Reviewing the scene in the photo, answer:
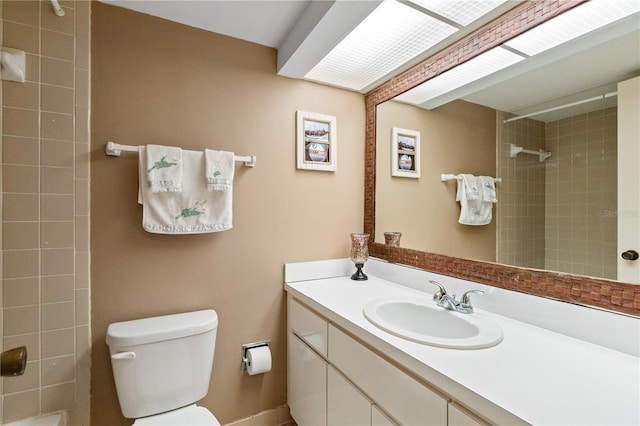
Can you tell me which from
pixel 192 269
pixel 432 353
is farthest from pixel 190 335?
pixel 432 353

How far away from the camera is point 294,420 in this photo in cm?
171

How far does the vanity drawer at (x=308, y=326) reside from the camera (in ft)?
4.45

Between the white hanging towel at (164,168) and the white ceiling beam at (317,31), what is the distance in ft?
2.51

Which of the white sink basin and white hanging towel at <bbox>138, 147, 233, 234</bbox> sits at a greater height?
white hanging towel at <bbox>138, 147, 233, 234</bbox>

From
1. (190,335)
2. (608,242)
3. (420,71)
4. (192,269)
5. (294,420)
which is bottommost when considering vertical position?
(294,420)

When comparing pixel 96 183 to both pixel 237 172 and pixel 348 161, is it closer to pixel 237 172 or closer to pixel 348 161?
pixel 237 172

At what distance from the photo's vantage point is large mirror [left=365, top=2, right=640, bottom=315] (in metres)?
0.98

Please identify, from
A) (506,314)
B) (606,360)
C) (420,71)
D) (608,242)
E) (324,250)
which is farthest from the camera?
(324,250)

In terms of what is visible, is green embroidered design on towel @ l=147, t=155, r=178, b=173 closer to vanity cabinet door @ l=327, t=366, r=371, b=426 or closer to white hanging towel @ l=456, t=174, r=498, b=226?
vanity cabinet door @ l=327, t=366, r=371, b=426

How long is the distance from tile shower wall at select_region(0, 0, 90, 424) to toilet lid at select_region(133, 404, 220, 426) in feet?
1.12

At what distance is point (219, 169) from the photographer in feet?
4.83

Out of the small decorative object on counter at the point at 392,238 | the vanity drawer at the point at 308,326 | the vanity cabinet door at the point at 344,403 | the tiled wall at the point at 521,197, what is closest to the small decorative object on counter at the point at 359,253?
the small decorative object on counter at the point at 392,238

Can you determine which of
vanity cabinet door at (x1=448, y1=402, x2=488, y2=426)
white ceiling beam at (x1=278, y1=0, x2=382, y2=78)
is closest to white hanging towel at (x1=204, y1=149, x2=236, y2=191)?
white ceiling beam at (x1=278, y1=0, x2=382, y2=78)

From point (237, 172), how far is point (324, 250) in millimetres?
722
